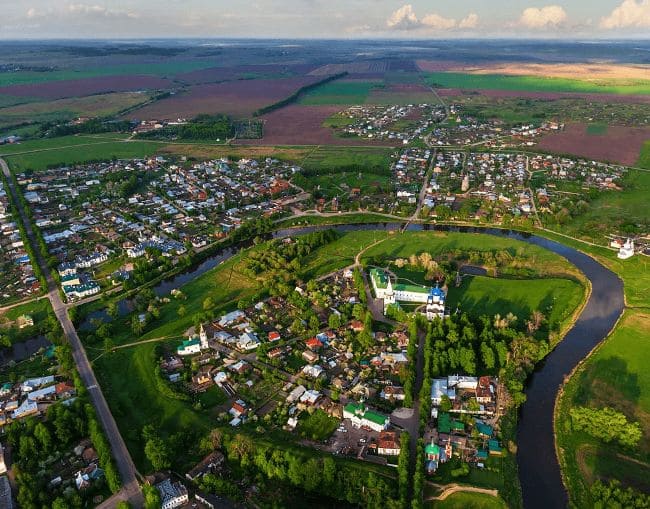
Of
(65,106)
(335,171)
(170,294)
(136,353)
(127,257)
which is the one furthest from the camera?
(65,106)

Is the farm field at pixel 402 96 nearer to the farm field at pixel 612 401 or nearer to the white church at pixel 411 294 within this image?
the white church at pixel 411 294

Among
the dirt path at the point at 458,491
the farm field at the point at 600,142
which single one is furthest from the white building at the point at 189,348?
the farm field at the point at 600,142

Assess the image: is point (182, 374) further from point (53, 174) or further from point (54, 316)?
point (53, 174)

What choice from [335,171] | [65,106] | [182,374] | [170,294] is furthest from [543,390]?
[65,106]

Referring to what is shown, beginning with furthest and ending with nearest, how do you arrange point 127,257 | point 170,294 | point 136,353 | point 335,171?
point 335,171 → point 127,257 → point 170,294 → point 136,353

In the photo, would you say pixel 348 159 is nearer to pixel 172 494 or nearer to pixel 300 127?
pixel 300 127

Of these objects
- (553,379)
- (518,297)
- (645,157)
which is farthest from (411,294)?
(645,157)

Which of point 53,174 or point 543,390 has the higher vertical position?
point 543,390
